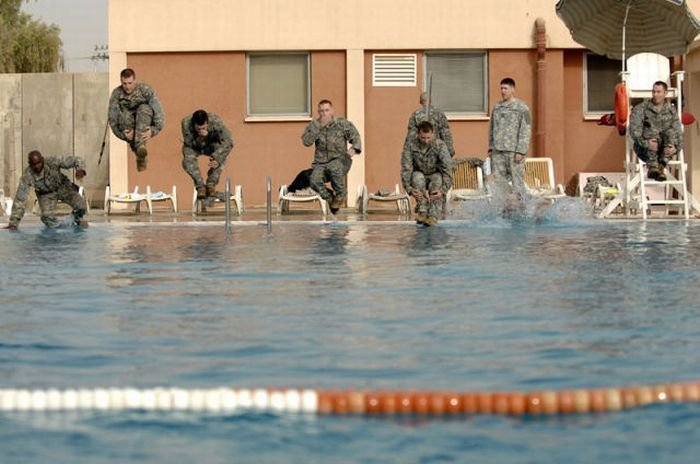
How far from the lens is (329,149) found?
21500 mm

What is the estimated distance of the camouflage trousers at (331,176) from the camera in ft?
70.1

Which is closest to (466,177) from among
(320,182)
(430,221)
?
(320,182)

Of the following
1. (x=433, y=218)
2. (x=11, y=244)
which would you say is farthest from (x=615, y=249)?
(x=11, y=244)

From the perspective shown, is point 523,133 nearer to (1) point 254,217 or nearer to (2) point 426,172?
(2) point 426,172

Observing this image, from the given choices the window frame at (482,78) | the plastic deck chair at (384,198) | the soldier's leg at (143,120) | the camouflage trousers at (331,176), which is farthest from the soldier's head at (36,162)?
the window frame at (482,78)

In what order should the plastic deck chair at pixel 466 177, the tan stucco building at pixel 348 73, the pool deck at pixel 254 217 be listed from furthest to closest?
1. the tan stucco building at pixel 348 73
2. the plastic deck chair at pixel 466 177
3. the pool deck at pixel 254 217

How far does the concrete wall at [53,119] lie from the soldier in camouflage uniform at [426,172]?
10.6 meters

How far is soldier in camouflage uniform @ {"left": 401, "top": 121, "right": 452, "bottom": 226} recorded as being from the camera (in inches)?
769

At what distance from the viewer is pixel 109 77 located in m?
27.1

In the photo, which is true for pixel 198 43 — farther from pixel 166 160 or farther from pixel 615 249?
pixel 615 249

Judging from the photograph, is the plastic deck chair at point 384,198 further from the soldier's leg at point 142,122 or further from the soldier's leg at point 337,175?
the soldier's leg at point 142,122

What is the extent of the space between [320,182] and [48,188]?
3910 millimetres

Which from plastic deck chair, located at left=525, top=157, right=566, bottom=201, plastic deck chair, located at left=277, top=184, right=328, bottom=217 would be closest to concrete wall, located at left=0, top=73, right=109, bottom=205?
plastic deck chair, located at left=277, top=184, right=328, bottom=217

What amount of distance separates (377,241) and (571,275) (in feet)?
16.3
